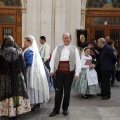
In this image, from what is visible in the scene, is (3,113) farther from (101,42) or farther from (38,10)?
(38,10)

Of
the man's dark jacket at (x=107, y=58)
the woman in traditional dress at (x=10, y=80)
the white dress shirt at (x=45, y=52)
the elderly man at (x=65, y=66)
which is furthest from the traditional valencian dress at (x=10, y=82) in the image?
the white dress shirt at (x=45, y=52)

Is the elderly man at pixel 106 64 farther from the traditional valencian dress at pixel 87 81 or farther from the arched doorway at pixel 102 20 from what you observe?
the arched doorway at pixel 102 20

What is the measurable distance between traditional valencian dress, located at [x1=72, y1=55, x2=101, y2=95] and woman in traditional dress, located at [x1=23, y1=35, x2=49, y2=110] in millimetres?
1942

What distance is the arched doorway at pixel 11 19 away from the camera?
1259 centimetres

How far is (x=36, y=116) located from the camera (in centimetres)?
627

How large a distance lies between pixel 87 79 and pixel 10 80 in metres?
3.15

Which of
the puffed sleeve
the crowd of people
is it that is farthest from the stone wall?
the puffed sleeve

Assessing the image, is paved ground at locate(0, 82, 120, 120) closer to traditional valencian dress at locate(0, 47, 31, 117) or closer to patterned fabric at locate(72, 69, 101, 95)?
patterned fabric at locate(72, 69, 101, 95)

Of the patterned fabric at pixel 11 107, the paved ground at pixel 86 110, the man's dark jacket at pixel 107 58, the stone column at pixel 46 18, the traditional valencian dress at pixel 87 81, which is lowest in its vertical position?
the paved ground at pixel 86 110

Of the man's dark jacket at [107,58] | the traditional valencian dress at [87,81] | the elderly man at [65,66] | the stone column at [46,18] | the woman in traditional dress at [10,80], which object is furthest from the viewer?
the stone column at [46,18]

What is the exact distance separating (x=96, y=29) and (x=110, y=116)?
6902 mm

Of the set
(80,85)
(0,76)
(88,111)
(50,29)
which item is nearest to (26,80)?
(0,76)

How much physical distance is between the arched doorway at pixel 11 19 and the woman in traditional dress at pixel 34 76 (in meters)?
6.27

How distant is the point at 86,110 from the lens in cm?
684
